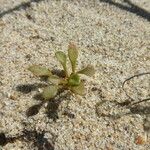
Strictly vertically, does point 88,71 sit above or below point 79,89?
above

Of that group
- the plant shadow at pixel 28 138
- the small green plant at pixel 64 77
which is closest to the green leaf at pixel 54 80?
the small green plant at pixel 64 77

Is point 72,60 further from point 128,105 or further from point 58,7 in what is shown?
point 58,7

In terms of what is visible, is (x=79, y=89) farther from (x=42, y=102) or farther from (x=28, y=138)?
(x=28, y=138)

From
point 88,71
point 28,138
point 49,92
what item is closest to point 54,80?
point 49,92

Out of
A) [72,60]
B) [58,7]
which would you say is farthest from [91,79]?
[58,7]

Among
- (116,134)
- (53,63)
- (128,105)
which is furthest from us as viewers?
(53,63)

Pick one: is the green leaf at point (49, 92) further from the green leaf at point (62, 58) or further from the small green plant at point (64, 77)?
the green leaf at point (62, 58)
